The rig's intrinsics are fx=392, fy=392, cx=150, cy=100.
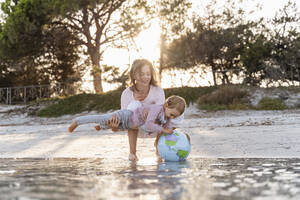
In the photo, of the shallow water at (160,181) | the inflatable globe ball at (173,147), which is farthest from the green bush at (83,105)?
the shallow water at (160,181)

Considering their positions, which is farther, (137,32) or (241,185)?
(137,32)

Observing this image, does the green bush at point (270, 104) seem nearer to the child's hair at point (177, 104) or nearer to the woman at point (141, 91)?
the woman at point (141, 91)

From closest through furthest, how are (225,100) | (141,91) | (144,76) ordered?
1. (144,76)
2. (141,91)
3. (225,100)

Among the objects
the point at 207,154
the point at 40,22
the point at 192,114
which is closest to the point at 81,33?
the point at 40,22

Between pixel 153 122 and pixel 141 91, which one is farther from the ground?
pixel 141 91

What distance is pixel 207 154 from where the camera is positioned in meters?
5.26

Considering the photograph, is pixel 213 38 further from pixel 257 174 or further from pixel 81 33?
pixel 257 174

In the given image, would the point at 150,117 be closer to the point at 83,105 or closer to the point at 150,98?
the point at 150,98

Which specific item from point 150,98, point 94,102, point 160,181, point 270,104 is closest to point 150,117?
point 150,98

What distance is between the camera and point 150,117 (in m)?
4.57

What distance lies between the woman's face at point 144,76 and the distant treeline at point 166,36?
13848 millimetres

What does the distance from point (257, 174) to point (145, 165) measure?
53.1 inches

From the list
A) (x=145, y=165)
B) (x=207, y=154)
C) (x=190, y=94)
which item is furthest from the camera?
(x=190, y=94)

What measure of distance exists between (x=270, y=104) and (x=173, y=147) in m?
10.0
